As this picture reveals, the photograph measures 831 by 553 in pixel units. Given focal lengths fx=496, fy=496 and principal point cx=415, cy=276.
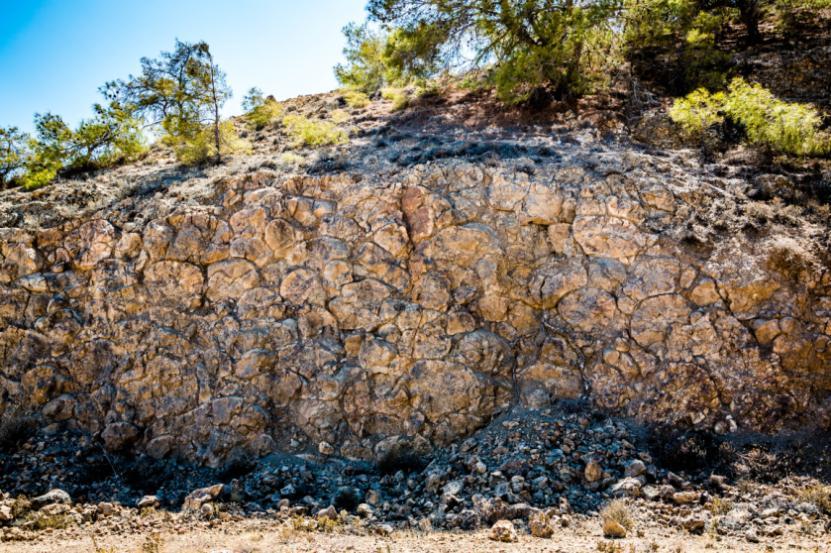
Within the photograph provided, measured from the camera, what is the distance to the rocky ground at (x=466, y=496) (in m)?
5.14

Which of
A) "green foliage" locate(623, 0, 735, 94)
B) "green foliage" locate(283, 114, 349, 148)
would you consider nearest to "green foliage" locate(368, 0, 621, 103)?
"green foliage" locate(623, 0, 735, 94)

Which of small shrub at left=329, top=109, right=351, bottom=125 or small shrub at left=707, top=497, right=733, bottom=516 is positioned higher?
small shrub at left=329, top=109, right=351, bottom=125

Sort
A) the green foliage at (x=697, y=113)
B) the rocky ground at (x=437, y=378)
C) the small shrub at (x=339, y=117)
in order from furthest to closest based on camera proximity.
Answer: the small shrub at (x=339, y=117)
the green foliage at (x=697, y=113)
the rocky ground at (x=437, y=378)

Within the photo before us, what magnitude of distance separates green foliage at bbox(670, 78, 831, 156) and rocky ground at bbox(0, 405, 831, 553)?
517 centimetres

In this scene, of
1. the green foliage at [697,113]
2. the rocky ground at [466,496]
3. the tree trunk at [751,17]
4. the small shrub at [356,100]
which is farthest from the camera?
the small shrub at [356,100]

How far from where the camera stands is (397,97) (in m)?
12.9

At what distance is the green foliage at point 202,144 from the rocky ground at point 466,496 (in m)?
6.26

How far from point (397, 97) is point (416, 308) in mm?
7407

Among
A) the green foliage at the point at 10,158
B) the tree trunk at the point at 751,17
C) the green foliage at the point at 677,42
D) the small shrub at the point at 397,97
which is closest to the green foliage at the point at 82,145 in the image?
the green foliage at the point at 10,158

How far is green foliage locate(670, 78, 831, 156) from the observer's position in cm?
835

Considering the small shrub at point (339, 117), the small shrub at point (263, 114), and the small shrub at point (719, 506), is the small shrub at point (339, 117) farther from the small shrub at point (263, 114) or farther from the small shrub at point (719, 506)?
the small shrub at point (719, 506)

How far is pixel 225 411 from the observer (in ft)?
24.1

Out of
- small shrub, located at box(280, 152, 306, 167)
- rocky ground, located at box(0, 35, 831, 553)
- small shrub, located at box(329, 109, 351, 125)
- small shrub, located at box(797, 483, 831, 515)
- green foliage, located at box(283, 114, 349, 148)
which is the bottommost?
small shrub, located at box(797, 483, 831, 515)

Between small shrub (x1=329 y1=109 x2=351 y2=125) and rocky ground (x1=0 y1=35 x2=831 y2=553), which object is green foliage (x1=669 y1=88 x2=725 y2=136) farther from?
small shrub (x1=329 y1=109 x2=351 y2=125)
